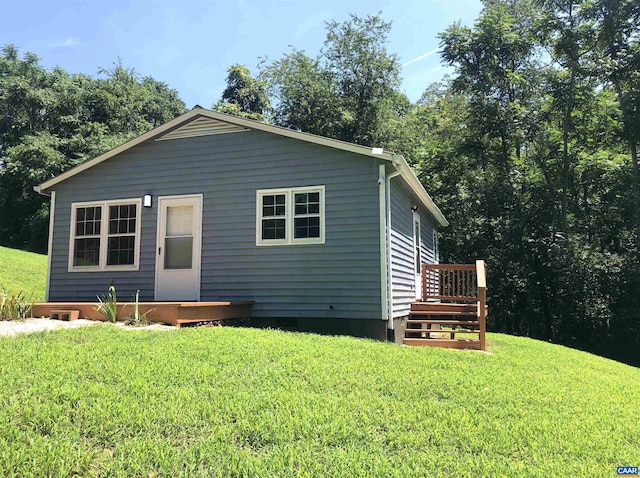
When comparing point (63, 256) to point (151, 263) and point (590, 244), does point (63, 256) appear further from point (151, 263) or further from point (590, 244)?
point (590, 244)

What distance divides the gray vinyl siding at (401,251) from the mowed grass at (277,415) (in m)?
2.90

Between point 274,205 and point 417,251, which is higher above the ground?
point 274,205

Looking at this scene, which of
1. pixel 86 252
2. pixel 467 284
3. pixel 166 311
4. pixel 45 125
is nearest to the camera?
pixel 166 311

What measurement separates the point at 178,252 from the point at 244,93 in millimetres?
25830

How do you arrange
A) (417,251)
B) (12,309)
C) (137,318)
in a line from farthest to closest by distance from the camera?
(417,251)
(12,309)
(137,318)

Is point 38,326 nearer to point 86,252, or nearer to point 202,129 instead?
point 86,252

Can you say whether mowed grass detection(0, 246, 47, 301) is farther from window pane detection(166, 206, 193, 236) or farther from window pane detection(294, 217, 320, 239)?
window pane detection(294, 217, 320, 239)

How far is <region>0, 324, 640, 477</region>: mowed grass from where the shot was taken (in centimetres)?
277

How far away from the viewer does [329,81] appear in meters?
24.1

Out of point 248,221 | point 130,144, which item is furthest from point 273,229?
point 130,144

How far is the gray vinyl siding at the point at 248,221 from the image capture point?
7875mm

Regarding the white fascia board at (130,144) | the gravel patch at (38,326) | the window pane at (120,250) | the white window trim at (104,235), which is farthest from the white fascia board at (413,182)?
the window pane at (120,250)

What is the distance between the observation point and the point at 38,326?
6488 millimetres

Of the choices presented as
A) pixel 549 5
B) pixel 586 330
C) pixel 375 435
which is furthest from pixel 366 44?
pixel 375 435
